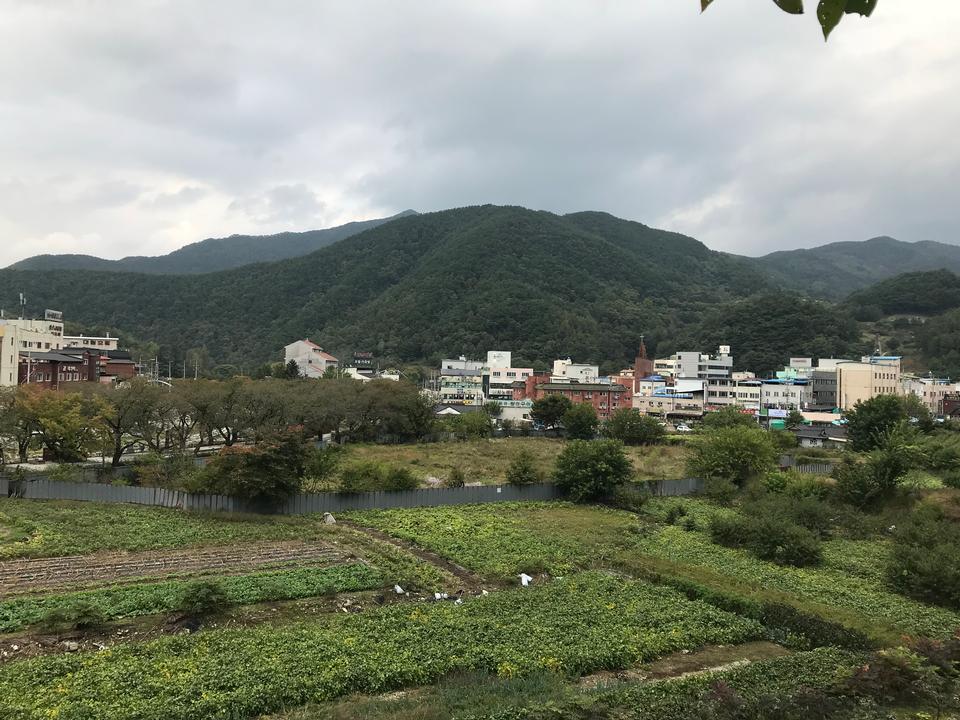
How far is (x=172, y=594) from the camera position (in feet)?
50.9

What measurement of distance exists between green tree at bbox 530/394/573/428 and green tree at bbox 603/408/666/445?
25.3 ft

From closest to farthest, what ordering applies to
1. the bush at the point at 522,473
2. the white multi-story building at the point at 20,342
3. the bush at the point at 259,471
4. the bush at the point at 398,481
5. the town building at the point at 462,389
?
the bush at the point at 259,471 → the bush at the point at 398,481 → the bush at the point at 522,473 → the white multi-story building at the point at 20,342 → the town building at the point at 462,389

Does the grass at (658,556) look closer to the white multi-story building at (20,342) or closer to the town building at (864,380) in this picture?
the white multi-story building at (20,342)

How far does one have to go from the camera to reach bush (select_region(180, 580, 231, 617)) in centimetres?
1418

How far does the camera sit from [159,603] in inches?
591

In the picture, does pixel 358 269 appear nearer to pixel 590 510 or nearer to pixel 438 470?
pixel 438 470

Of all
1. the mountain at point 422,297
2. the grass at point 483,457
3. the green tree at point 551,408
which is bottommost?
the grass at point 483,457

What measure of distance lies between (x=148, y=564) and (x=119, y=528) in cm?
473

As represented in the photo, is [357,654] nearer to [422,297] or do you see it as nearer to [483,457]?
[483,457]

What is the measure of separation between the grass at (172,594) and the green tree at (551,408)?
43.2 meters

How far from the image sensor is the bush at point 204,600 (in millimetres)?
14180

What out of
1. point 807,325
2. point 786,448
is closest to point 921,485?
→ point 786,448

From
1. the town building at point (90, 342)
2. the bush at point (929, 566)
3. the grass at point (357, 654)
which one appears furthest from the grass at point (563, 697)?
the town building at point (90, 342)

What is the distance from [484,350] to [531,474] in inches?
3045
